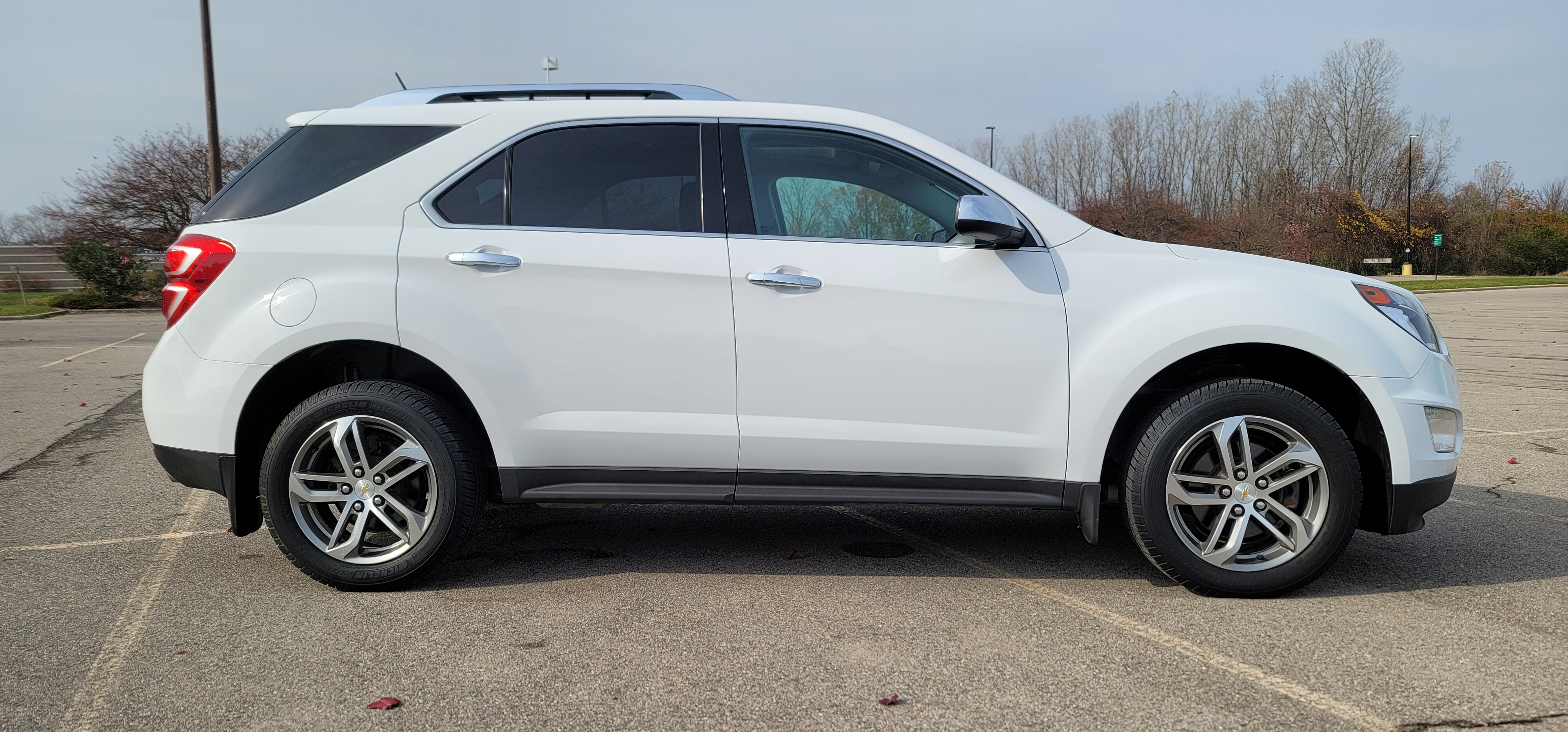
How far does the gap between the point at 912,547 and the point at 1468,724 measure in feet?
7.47

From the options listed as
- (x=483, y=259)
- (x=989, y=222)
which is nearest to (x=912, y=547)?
(x=989, y=222)

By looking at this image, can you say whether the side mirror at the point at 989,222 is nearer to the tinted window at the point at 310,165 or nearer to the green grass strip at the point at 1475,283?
the tinted window at the point at 310,165

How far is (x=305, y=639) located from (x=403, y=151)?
6.06 ft

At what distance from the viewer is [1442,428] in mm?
3744

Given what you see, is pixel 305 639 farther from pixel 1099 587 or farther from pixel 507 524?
pixel 1099 587

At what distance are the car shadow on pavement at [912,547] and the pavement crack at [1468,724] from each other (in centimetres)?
115

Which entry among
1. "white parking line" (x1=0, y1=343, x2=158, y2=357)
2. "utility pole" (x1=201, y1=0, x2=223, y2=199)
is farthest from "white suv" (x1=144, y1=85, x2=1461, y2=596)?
"utility pole" (x1=201, y1=0, x2=223, y2=199)

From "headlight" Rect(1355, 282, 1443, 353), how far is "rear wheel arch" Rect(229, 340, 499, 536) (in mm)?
3388

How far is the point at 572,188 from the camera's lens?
3.90 m

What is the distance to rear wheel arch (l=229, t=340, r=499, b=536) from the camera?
151 inches

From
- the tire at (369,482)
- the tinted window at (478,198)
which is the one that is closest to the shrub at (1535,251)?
the tinted window at (478,198)

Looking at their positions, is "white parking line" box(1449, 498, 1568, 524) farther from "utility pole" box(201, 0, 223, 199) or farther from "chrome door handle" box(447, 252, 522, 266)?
"utility pole" box(201, 0, 223, 199)

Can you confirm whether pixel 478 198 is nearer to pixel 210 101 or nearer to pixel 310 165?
pixel 310 165

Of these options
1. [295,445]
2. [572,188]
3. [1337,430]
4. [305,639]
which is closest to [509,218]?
[572,188]
